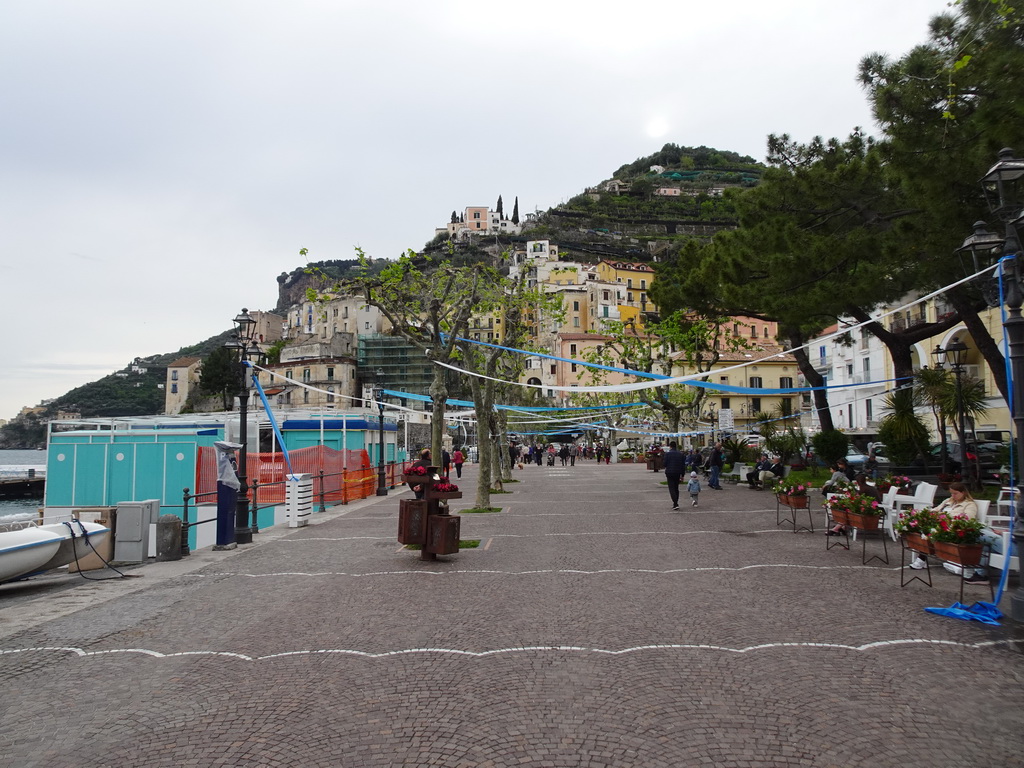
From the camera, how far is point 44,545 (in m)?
10.4

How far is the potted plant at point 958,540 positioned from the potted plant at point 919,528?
0.16m

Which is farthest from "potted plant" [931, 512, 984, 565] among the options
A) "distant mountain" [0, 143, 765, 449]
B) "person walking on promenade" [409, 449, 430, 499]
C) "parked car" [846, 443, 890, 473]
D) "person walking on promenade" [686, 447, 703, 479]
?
"distant mountain" [0, 143, 765, 449]

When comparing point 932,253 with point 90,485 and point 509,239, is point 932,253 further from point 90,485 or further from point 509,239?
point 509,239

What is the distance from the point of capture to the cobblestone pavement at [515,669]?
14.8ft

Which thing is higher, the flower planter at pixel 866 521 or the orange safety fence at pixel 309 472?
the orange safety fence at pixel 309 472

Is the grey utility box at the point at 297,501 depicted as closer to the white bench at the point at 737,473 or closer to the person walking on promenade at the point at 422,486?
the person walking on promenade at the point at 422,486

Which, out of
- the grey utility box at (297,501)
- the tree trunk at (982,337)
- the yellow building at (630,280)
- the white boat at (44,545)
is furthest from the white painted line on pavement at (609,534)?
the yellow building at (630,280)

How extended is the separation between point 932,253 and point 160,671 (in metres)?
13.3

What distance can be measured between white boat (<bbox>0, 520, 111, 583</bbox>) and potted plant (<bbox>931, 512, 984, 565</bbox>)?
11010mm

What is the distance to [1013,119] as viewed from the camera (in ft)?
34.6

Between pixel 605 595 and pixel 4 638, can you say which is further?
pixel 605 595

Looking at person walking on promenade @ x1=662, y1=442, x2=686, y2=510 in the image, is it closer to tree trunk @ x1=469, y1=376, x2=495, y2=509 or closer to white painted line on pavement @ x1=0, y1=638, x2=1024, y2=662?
tree trunk @ x1=469, y1=376, x2=495, y2=509

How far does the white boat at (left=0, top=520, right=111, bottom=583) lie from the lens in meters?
9.98

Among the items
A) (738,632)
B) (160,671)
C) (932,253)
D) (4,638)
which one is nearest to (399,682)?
(160,671)
